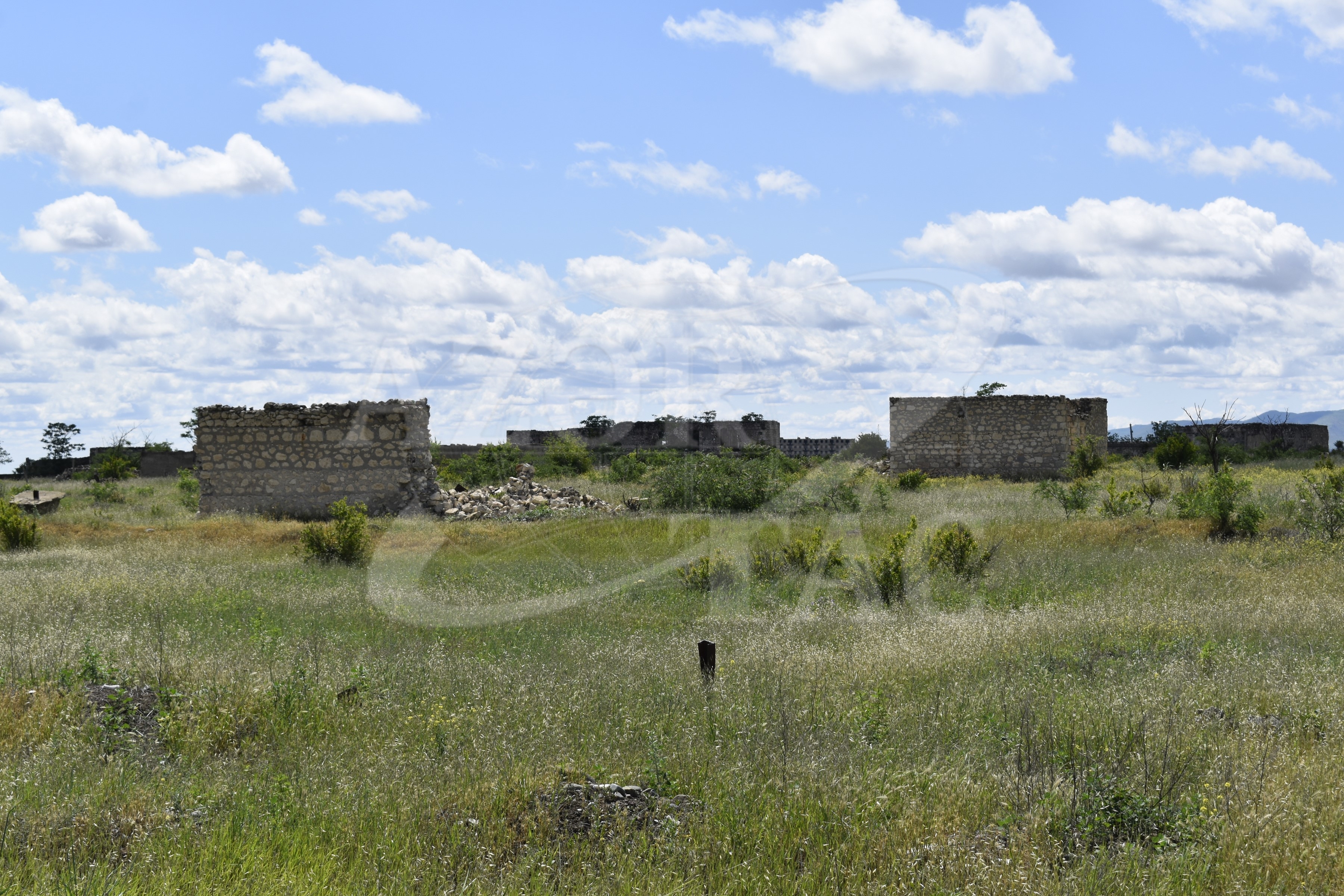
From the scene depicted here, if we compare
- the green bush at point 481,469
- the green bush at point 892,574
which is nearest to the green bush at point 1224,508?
the green bush at point 892,574

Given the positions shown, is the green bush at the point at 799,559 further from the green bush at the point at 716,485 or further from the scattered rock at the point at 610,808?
the scattered rock at the point at 610,808

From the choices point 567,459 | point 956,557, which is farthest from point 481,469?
point 956,557

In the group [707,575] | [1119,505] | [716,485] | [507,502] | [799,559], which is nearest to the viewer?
[707,575]

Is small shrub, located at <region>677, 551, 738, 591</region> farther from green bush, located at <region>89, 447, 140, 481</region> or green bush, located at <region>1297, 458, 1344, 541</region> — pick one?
green bush, located at <region>89, 447, 140, 481</region>

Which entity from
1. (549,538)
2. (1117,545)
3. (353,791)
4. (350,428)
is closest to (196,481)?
(350,428)

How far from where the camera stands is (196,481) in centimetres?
2967

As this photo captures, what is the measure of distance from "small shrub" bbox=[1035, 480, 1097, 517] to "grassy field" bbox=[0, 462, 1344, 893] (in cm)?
749

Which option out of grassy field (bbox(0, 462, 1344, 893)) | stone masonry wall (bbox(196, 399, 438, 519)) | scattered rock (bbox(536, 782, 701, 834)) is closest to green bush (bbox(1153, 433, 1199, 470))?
grassy field (bbox(0, 462, 1344, 893))

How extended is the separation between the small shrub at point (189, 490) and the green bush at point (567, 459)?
34.8ft

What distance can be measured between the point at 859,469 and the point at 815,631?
22.3 metres

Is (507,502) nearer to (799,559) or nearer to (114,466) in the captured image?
(799,559)

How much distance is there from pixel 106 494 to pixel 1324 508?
27.1 metres

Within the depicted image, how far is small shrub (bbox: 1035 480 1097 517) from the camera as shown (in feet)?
58.8

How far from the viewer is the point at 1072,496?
1828 cm
